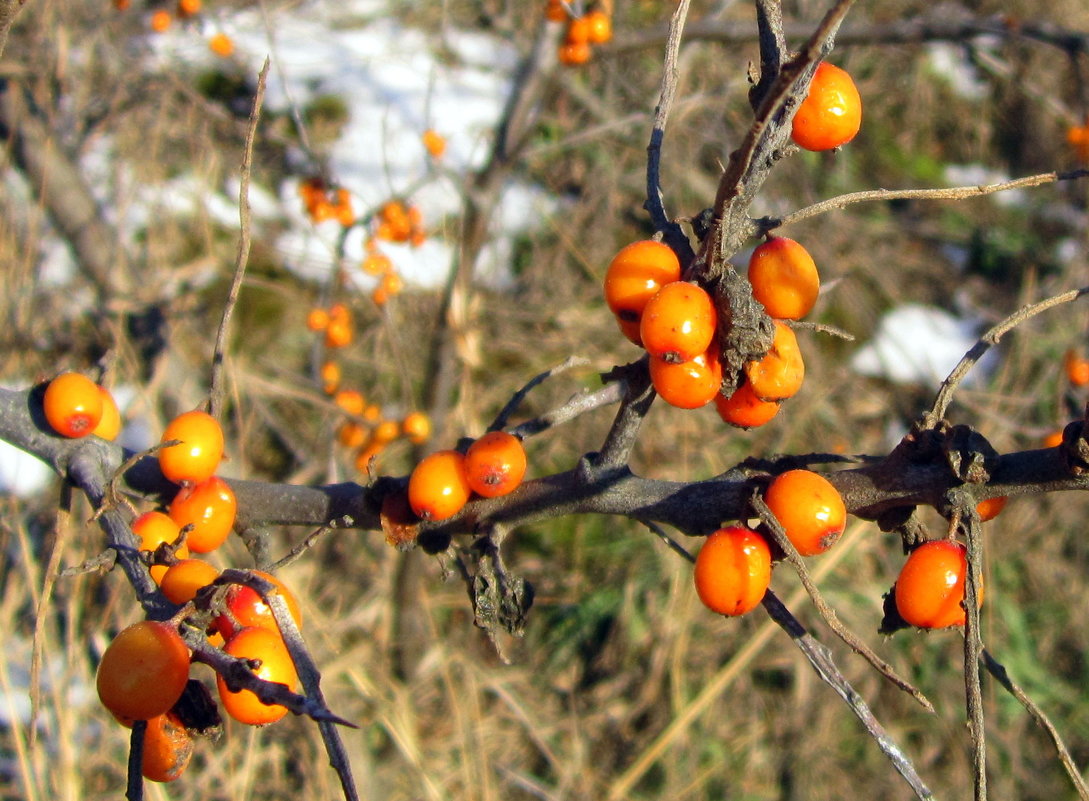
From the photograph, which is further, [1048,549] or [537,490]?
[1048,549]

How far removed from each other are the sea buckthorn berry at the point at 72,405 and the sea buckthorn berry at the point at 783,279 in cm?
114

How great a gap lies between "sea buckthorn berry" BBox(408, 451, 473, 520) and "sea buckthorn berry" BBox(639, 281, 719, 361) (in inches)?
17.3

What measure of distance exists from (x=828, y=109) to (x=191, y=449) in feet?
3.69

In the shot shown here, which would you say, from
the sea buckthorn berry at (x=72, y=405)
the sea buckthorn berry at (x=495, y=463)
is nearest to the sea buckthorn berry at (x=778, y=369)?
the sea buckthorn berry at (x=495, y=463)

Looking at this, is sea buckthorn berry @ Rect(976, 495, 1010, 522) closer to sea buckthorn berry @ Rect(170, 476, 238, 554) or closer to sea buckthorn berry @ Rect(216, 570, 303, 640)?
sea buckthorn berry @ Rect(216, 570, 303, 640)

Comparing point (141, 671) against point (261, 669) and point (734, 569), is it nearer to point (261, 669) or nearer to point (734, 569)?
point (261, 669)

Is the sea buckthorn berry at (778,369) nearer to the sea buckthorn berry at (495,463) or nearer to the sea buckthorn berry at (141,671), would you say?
the sea buckthorn berry at (495,463)

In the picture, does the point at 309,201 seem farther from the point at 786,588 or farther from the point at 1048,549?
the point at 1048,549

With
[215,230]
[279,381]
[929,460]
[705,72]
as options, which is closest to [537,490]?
[929,460]

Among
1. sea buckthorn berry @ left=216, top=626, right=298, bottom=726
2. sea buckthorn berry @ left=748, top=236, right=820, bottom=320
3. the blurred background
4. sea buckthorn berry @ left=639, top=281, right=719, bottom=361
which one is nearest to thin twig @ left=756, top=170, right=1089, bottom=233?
sea buckthorn berry @ left=748, top=236, right=820, bottom=320

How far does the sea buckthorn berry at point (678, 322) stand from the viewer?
101 centimetres

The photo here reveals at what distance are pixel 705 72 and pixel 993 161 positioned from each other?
260 centimetres

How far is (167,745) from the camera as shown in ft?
3.35

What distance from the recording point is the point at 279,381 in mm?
4660
